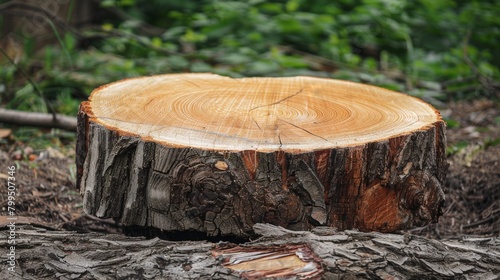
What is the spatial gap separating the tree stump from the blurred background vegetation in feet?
6.39

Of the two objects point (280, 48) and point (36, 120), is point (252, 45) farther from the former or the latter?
point (36, 120)

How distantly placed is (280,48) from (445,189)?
88.8 inches

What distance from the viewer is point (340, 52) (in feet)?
16.1

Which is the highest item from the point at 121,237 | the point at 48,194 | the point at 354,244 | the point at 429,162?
the point at 429,162

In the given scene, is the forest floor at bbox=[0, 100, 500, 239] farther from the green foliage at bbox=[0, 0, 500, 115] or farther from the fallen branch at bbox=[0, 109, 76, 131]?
the green foliage at bbox=[0, 0, 500, 115]

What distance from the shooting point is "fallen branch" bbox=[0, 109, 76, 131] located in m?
3.40

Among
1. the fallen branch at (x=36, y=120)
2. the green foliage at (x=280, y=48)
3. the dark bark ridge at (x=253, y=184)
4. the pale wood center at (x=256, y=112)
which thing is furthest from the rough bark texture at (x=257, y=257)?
the green foliage at (x=280, y=48)

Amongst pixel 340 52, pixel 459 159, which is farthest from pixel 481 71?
pixel 459 159

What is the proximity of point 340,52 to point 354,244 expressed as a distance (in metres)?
3.26

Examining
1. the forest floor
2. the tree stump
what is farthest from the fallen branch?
the tree stump

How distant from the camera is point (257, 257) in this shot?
1769 mm

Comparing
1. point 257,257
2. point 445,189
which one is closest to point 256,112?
point 257,257

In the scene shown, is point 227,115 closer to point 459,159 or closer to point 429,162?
point 429,162

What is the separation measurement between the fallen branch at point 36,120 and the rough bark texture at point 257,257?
1.57 meters
